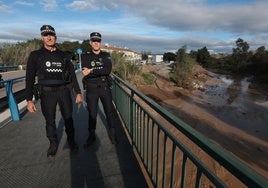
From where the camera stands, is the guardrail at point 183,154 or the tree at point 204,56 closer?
the guardrail at point 183,154

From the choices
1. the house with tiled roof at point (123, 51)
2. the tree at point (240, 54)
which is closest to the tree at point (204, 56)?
the tree at point (240, 54)

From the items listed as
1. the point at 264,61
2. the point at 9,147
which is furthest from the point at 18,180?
the point at 264,61

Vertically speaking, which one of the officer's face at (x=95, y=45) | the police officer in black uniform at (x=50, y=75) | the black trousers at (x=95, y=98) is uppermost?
the officer's face at (x=95, y=45)

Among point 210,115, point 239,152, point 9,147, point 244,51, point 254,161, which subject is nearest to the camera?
point 9,147

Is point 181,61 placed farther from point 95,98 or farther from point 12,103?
point 95,98

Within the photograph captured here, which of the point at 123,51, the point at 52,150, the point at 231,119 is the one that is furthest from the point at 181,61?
the point at 52,150

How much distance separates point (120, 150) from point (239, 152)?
1028 cm

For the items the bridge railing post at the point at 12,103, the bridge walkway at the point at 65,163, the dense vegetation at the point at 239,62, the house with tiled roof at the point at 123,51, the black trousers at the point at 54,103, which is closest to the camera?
the bridge walkway at the point at 65,163

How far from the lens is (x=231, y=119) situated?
20.1m

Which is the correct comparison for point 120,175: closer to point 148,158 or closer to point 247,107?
point 148,158

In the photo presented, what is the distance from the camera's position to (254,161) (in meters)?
11.4

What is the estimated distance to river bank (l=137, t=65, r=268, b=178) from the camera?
12.8 metres

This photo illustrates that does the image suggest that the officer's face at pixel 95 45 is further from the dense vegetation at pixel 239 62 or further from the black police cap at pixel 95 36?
the dense vegetation at pixel 239 62

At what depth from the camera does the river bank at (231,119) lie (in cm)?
1277
